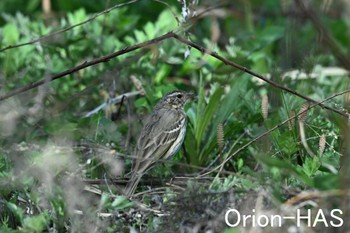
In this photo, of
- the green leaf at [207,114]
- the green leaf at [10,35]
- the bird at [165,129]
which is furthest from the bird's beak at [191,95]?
the green leaf at [10,35]

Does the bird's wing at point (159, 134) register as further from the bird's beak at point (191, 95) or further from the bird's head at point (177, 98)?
the bird's beak at point (191, 95)

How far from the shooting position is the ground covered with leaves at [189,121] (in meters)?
5.00

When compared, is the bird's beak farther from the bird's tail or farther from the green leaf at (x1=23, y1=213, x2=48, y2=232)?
the green leaf at (x1=23, y1=213, x2=48, y2=232)

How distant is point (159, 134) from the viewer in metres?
7.09

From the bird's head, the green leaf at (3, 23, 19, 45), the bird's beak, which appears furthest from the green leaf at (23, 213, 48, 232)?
the green leaf at (3, 23, 19, 45)

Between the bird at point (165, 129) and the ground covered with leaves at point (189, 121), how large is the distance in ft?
0.31

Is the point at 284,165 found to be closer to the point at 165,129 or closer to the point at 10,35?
the point at 165,129

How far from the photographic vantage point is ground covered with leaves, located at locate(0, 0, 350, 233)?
500 centimetres

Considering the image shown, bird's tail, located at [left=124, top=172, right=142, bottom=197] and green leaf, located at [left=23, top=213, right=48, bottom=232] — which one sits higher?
green leaf, located at [left=23, top=213, right=48, bottom=232]

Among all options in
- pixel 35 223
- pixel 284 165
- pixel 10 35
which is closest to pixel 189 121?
pixel 284 165

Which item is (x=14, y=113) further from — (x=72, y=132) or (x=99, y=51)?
(x=99, y=51)

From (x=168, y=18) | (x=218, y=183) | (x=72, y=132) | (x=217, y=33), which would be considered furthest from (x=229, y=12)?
(x=218, y=183)

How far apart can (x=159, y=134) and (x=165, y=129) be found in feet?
0.31

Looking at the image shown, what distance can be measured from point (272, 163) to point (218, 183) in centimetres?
47
